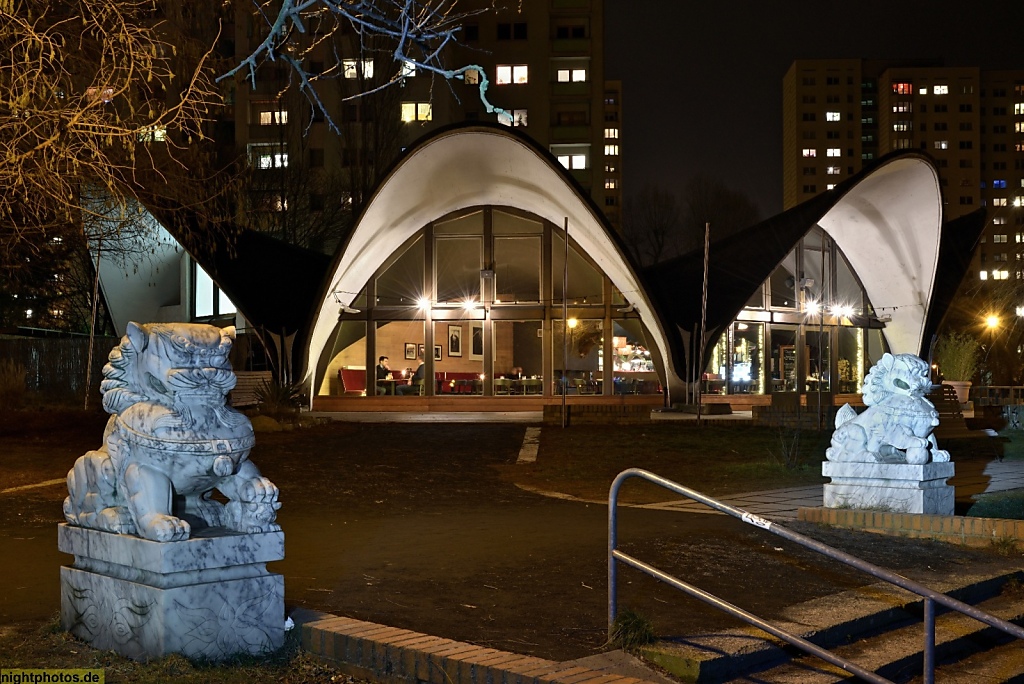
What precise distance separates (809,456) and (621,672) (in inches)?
448

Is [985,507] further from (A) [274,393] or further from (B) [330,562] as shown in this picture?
(A) [274,393]

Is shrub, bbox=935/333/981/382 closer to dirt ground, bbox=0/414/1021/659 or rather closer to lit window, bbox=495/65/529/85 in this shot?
dirt ground, bbox=0/414/1021/659

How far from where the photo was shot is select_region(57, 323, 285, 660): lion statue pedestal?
4535 millimetres

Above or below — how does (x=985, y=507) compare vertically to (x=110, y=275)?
below

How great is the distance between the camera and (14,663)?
4.59m

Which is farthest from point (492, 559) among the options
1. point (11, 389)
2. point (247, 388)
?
point (247, 388)

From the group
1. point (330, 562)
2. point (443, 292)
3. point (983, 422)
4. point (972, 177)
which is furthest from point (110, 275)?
point (972, 177)

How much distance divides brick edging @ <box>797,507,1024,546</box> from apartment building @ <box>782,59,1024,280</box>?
412ft

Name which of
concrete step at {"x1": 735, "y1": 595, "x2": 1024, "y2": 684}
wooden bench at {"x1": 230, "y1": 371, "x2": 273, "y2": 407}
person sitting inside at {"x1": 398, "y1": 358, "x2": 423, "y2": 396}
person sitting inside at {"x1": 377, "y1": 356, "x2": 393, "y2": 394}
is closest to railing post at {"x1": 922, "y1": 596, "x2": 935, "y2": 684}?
concrete step at {"x1": 735, "y1": 595, "x2": 1024, "y2": 684}

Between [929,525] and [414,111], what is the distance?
50721mm

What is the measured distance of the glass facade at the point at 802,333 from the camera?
3297 cm

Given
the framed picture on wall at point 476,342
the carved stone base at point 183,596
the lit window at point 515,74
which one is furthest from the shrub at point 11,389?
the lit window at point 515,74

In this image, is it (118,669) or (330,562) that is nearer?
(118,669)

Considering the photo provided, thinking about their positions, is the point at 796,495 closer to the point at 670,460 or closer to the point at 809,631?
the point at 670,460
